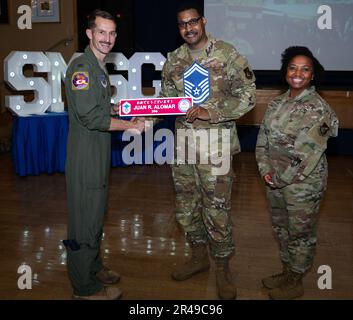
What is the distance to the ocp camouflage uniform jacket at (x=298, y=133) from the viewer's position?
6.93 ft

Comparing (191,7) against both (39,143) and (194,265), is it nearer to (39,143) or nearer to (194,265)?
(194,265)

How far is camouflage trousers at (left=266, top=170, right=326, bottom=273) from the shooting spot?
220 cm

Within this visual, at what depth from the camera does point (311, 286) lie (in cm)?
260

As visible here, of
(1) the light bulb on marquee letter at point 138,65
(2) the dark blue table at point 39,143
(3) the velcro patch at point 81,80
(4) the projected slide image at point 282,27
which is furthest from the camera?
(4) the projected slide image at point 282,27

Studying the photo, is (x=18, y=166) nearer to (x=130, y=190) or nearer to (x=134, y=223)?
(x=130, y=190)

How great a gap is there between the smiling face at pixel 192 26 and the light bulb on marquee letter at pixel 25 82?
3091mm

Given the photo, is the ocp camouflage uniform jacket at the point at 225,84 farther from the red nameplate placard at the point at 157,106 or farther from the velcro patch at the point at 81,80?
the velcro patch at the point at 81,80

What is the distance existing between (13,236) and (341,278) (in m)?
2.56

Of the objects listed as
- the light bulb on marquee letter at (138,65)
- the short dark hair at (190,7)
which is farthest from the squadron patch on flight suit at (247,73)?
the light bulb on marquee letter at (138,65)

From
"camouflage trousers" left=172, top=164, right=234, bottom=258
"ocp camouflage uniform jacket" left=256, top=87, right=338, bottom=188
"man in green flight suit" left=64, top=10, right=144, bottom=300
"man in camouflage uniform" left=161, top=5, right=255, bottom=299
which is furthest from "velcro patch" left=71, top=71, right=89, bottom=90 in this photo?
"ocp camouflage uniform jacket" left=256, top=87, right=338, bottom=188

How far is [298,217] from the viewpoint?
222cm

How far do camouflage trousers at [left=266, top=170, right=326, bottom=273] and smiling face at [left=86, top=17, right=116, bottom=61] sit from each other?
4.01 feet

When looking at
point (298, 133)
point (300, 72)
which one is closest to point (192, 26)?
point (300, 72)
